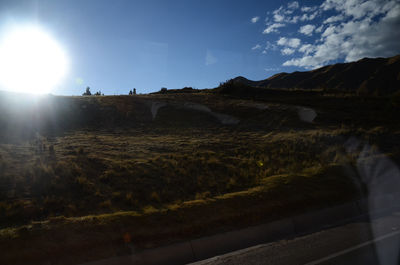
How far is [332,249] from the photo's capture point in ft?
19.4

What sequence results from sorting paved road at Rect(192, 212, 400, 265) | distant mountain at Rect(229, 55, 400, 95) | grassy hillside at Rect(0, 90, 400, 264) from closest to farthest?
paved road at Rect(192, 212, 400, 265) → grassy hillside at Rect(0, 90, 400, 264) → distant mountain at Rect(229, 55, 400, 95)

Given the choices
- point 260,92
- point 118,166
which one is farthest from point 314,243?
point 260,92

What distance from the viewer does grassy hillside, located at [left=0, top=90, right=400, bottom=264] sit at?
21.9ft

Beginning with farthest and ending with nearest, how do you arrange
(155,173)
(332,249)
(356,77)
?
(356,77), (155,173), (332,249)

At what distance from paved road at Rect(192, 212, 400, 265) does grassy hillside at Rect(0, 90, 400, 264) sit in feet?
4.20

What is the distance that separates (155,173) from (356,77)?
94.6 m

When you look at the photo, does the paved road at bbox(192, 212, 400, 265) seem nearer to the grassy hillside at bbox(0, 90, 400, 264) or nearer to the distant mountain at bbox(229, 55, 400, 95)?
the grassy hillside at bbox(0, 90, 400, 264)

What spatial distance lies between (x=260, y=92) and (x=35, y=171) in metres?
36.0

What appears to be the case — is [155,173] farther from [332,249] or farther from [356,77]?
[356,77]

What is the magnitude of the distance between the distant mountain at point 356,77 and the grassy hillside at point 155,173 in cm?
4849

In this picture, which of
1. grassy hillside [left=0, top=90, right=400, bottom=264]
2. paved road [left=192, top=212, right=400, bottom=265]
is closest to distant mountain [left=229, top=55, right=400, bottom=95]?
grassy hillside [left=0, top=90, right=400, bottom=264]

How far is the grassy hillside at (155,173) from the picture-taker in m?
6.67

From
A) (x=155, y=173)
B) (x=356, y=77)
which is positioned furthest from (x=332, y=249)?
(x=356, y=77)

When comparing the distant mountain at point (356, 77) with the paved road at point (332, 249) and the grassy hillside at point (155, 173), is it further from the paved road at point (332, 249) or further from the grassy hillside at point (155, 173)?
the paved road at point (332, 249)
